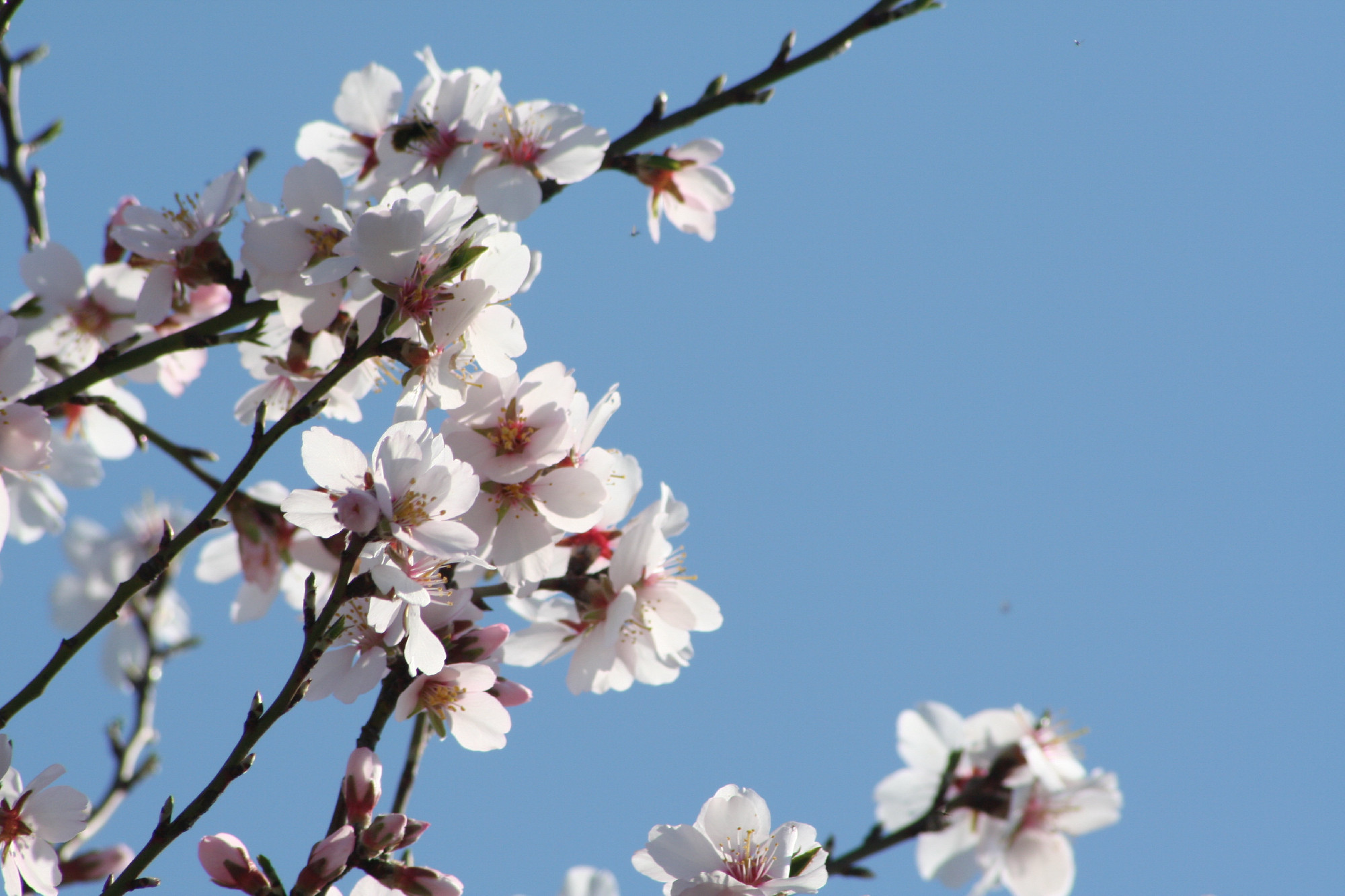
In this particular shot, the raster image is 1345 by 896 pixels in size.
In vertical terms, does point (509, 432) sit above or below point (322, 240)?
below

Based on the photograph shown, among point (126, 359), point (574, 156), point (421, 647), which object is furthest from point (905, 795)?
point (126, 359)

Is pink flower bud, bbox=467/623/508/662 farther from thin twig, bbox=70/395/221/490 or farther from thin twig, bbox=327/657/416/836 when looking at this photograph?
thin twig, bbox=70/395/221/490

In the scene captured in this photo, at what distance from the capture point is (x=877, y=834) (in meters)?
2.35

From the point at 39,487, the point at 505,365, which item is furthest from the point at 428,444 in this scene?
the point at 39,487

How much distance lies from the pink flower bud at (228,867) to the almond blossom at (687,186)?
1653 mm

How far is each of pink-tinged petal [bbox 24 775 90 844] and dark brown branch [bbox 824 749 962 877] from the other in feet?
4.22

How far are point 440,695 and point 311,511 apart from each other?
36 cm

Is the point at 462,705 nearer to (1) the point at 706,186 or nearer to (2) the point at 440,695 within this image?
(2) the point at 440,695

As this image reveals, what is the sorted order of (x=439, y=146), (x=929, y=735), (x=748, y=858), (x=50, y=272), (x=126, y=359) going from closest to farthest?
1. (x=748, y=858)
2. (x=126, y=359)
3. (x=439, y=146)
4. (x=50, y=272)
5. (x=929, y=735)

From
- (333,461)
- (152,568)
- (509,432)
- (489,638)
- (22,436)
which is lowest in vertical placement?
(152,568)

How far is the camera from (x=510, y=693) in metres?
1.83

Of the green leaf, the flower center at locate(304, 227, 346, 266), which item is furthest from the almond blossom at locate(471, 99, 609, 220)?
the green leaf

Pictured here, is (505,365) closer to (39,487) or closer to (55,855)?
(55,855)

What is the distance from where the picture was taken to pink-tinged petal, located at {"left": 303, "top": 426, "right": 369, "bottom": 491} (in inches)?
63.9
